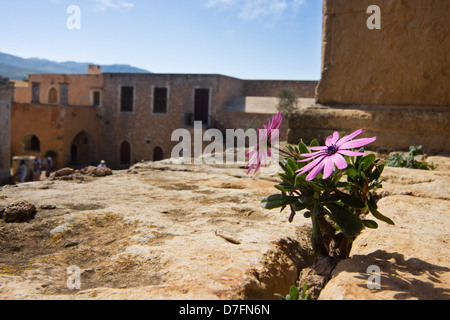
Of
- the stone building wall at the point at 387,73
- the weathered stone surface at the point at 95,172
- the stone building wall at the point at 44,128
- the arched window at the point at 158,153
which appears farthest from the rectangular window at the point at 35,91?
the stone building wall at the point at 387,73

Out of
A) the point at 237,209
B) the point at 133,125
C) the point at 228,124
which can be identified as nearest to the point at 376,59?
the point at 237,209

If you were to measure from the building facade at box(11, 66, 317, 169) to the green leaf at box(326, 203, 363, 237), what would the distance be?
1828cm

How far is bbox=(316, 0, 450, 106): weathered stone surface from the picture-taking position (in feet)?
12.2

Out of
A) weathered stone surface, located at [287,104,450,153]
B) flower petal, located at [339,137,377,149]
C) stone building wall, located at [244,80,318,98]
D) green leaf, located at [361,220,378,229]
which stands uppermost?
stone building wall, located at [244,80,318,98]

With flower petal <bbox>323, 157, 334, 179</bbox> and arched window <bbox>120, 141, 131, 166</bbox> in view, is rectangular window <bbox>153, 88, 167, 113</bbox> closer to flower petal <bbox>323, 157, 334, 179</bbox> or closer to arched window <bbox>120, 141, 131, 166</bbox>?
arched window <bbox>120, 141, 131, 166</bbox>

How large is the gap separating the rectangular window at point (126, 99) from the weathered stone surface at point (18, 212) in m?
22.0

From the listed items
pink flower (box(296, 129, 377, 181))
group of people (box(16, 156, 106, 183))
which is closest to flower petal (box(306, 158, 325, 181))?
pink flower (box(296, 129, 377, 181))

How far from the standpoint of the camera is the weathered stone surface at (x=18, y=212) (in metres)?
1.87

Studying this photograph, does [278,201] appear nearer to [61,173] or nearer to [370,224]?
[370,224]

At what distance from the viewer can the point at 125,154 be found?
23.6 m

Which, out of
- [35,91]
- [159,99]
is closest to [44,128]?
[159,99]

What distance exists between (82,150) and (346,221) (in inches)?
951

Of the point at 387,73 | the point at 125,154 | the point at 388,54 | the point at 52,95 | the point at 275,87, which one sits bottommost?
the point at 125,154

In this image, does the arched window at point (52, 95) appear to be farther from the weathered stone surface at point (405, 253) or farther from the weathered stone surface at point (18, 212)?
the weathered stone surface at point (405, 253)
